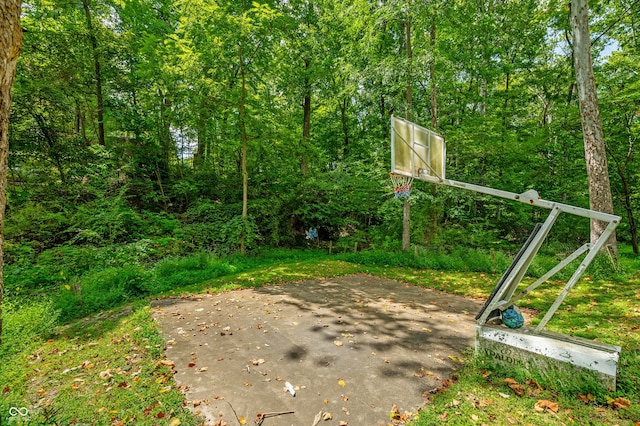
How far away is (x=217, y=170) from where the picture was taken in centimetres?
1480

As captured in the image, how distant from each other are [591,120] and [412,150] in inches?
237

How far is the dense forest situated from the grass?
6.91 ft

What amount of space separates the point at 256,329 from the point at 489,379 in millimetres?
3380

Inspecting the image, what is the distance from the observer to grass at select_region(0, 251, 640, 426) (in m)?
2.74

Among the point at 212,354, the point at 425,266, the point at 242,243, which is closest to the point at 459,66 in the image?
the point at 425,266

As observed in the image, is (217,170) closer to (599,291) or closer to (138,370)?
(138,370)

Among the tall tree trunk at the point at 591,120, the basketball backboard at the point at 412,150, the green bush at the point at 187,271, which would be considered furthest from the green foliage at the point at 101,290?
the tall tree trunk at the point at 591,120

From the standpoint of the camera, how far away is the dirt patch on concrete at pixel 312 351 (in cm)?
293

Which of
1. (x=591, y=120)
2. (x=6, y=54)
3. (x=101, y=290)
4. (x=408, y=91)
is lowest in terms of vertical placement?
(x=101, y=290)

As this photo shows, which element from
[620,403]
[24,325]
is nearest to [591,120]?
[620,403]

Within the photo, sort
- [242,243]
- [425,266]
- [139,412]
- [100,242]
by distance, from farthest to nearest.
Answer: [242,243]
[425,266]
[100,242]
[139,412]

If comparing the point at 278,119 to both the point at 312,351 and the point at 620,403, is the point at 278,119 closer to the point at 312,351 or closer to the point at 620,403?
the point at 312,351

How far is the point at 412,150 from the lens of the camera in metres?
4.67

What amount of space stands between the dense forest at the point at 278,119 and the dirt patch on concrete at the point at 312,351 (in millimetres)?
4530
